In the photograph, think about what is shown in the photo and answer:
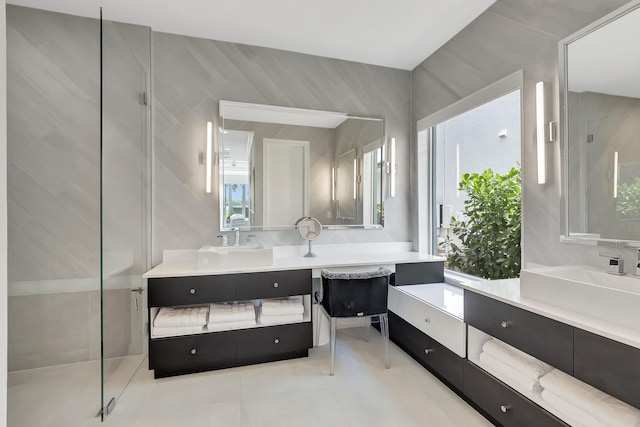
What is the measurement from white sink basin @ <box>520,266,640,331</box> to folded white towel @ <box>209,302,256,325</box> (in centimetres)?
174

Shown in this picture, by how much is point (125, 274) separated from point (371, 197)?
85.3 inches

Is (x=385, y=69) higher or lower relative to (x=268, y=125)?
higher

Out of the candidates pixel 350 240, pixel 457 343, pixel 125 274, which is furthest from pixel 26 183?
pixel 457 343

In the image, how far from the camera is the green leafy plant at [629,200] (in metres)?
1.42

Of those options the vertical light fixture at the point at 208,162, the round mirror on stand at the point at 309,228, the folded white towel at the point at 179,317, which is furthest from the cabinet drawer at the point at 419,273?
the vertical light fixture at the point at 208,162

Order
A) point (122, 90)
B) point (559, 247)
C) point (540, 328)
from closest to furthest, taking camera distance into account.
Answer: point (540, 328) < point (559, 247) < point (122, 90)

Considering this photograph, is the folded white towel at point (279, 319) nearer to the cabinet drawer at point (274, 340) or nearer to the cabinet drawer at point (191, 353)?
the cabinet drawer at point (274, 340)

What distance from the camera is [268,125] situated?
2.73 metres

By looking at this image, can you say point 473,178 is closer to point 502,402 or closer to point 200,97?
point 502,402

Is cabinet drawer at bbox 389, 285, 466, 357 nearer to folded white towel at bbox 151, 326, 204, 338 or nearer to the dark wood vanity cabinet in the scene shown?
the dark wood vanity cabinet

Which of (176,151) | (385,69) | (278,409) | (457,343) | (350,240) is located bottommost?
(278,409)

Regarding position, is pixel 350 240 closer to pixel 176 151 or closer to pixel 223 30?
pixel 176 151

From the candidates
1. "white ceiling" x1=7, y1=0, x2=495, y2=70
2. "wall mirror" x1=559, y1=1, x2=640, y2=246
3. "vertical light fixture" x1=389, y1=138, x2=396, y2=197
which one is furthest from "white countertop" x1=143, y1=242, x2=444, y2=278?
"white ceiling" x1=7, y1=0, x2=495, y2=70

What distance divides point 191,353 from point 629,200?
8.82 ft
